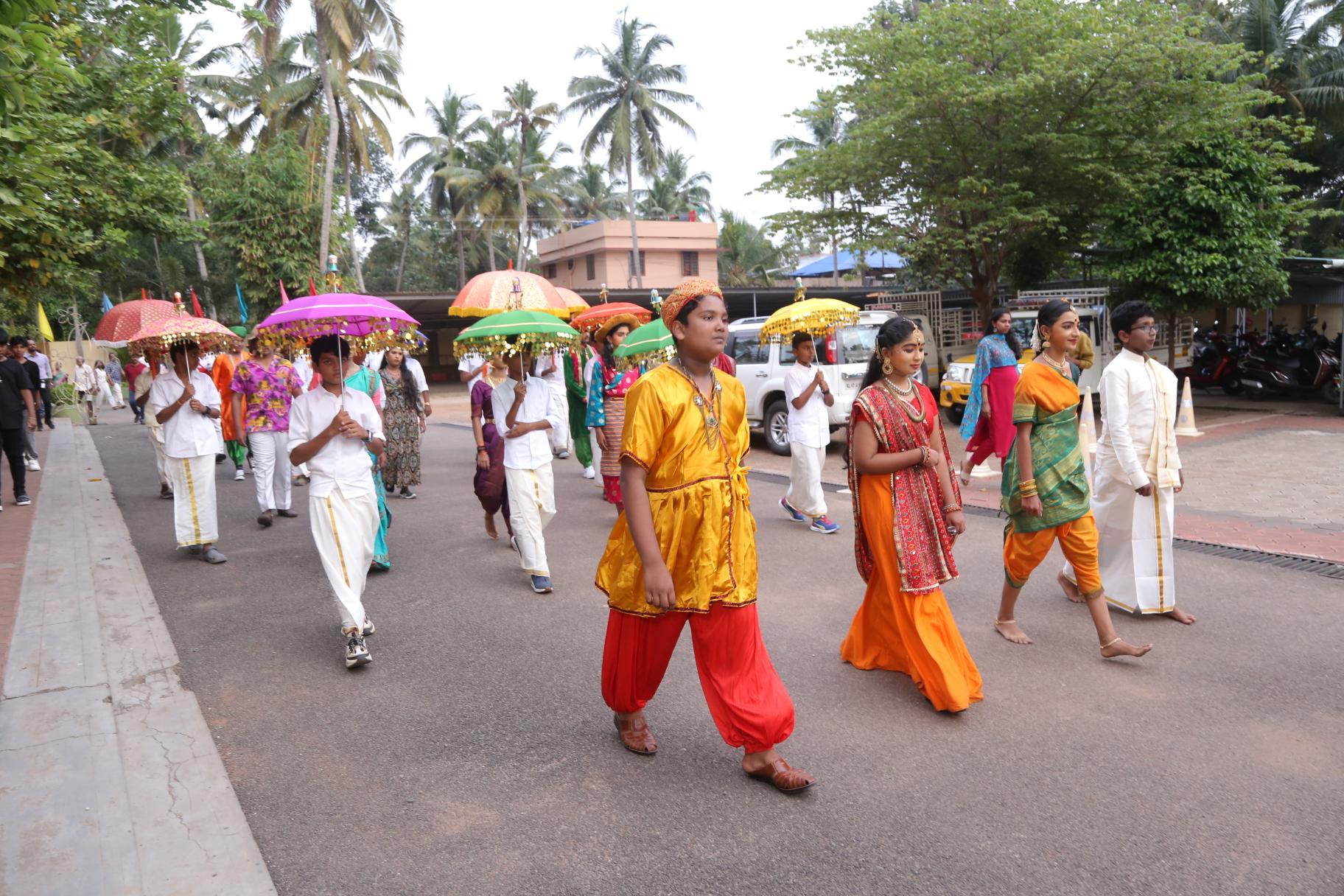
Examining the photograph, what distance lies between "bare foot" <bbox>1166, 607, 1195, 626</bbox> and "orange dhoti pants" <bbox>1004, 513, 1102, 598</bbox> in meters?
0.85

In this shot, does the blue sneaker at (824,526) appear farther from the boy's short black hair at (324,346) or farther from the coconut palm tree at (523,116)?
the coconut palm tree at (523,116)

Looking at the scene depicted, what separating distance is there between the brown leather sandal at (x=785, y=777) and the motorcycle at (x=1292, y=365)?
58.8 feet

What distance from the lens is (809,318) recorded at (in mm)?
8820

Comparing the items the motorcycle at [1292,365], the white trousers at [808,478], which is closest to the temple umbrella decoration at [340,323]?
the white trousers at [808,478]

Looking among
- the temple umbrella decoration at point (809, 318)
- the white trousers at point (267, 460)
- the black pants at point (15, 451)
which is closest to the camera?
the temple umbrella decoration at point (809, 318)

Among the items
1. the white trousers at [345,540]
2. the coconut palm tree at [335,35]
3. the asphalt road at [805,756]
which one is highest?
the coconut palm tree at [335,35]

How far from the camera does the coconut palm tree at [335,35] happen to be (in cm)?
2389

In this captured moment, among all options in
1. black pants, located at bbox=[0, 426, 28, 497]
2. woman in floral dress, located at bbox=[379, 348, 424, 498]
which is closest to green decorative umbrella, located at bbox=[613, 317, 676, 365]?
woman in floral dress, located at bbox=[379, 348, 424, 498]

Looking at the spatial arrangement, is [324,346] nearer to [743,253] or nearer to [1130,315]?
[1130,315]

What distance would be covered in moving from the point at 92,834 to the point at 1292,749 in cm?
454

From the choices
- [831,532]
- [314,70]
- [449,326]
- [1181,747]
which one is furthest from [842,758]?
[449,326]

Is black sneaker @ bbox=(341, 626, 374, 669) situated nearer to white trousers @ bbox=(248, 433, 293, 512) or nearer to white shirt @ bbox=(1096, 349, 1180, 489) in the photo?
white shirt @ bbox=(1096, 349, 1180, 489)

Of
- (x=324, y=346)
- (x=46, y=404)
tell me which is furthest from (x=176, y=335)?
(x=46, y=404)

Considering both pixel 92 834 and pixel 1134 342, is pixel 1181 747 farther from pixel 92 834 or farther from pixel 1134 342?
pixel 92 834
